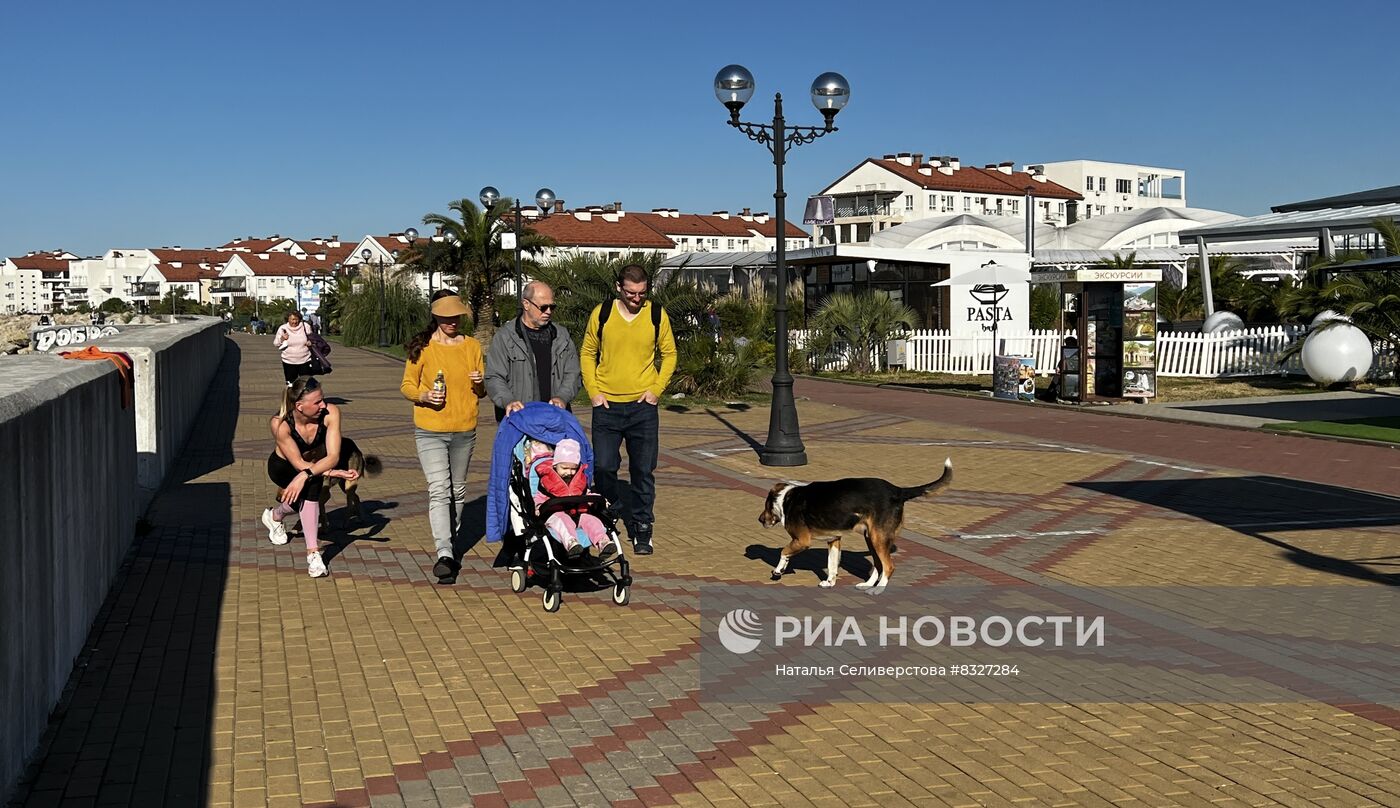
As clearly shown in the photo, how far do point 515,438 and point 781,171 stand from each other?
729cm

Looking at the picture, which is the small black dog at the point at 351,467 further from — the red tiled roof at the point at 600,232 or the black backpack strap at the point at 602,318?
the red tiled roof at the point at 600,232

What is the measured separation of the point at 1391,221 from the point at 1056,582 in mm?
24543

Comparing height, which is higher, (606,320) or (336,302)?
(336,302)

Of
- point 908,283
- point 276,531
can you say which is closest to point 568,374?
point 276,531

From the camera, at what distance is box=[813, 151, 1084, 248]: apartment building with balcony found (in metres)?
103

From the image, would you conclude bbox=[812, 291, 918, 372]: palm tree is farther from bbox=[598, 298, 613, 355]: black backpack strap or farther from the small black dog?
bbox=[598, 298, 613, 355]: black backpack strap

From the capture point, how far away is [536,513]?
723 cm

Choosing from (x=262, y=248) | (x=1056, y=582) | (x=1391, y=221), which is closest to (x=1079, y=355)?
(x=1391, y=221)

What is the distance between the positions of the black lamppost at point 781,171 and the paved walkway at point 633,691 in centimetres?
206

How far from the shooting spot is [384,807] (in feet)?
14.2

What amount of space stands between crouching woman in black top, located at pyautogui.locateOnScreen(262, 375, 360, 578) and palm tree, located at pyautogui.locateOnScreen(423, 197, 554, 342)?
126 feet

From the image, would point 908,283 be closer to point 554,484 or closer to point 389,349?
point 389,349

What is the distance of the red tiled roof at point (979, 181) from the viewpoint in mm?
102875

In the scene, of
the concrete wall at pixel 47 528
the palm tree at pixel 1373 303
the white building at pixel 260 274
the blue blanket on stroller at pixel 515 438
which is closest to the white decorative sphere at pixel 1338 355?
the palm tree at pixel 1373 303
